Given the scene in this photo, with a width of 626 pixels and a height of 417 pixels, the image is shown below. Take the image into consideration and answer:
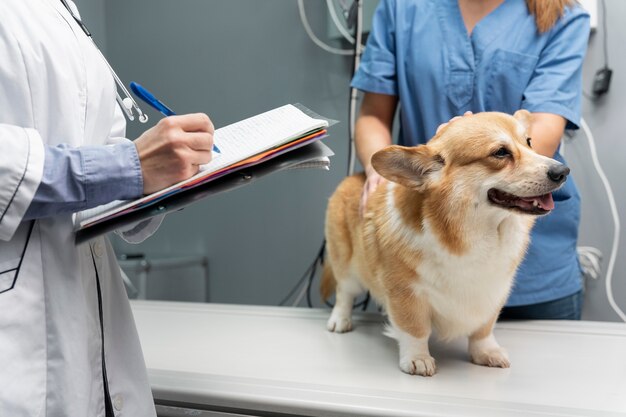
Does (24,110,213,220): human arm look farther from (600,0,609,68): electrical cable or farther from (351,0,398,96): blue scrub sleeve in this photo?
(600,0,609,68): electrical cable

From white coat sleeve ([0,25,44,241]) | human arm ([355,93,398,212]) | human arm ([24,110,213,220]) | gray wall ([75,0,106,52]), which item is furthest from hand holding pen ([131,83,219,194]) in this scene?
gray wall ([75,0,106,52])

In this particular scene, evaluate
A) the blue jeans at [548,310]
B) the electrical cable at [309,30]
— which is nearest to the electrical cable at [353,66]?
the electrical cable at [309,30]

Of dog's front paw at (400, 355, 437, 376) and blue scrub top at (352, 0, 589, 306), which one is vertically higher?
blue scrub top at (352, 0, 589, 306)

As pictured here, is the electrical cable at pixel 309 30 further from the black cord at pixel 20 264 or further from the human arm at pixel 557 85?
the black cord at pixel 20 264

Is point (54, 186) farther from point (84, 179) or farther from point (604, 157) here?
point (604, 157)

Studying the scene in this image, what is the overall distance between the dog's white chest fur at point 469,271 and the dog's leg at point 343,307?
0.28 metres

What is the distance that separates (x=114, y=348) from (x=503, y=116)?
709 mm

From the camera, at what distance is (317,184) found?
190 cm

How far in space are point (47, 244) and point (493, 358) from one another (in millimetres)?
721

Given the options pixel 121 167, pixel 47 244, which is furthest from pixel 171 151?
pixel 47 244

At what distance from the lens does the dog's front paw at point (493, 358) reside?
0.93m

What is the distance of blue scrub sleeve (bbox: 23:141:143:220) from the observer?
554 mm

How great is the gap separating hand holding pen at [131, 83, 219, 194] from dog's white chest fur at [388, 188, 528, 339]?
18.0 inches

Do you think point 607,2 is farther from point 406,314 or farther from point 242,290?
point 242,290
